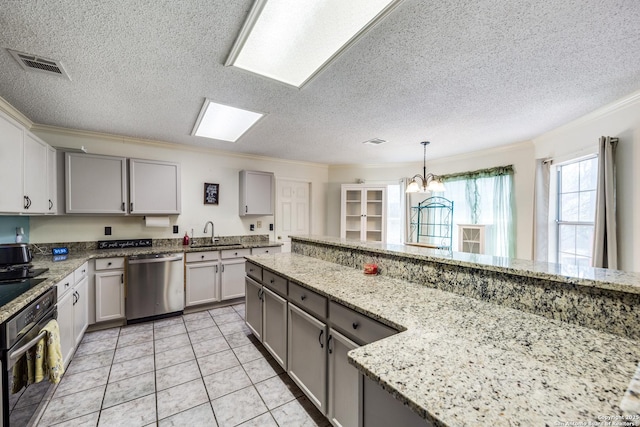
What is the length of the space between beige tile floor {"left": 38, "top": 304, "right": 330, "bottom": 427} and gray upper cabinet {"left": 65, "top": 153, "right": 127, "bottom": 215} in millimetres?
1481

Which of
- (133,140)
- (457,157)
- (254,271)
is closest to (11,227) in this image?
(133,140)

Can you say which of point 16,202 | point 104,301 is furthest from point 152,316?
point 16,202

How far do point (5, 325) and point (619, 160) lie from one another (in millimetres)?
4667

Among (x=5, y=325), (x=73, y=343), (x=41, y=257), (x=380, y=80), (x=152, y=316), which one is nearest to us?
(x=5, y=325)

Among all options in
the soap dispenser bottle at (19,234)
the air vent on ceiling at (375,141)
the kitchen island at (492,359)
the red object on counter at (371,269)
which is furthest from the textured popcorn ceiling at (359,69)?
the red object on counter at (371,269)

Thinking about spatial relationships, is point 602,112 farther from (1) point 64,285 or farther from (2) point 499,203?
(1) point 64,285

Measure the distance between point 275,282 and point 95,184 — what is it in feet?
8.96

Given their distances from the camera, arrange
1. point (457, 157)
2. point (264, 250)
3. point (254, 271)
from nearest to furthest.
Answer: point (254, 271), point (264, 250), point (457, 157)

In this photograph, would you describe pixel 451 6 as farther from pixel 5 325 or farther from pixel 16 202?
pixel 16 202

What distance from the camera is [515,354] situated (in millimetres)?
872

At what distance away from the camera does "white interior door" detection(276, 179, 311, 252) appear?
5.00m

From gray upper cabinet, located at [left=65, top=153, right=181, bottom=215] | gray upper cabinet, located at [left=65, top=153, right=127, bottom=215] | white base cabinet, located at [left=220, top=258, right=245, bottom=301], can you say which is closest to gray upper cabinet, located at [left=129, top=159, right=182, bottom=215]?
gray upper cabinet, located at [left=65, top=153, right=181, bottom=215]

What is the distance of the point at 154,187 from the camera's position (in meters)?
3.51

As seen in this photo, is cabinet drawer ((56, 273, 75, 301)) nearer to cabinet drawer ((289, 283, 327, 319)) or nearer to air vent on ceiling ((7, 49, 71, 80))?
air vent on ceiling ((7, 49, 71, 80))
